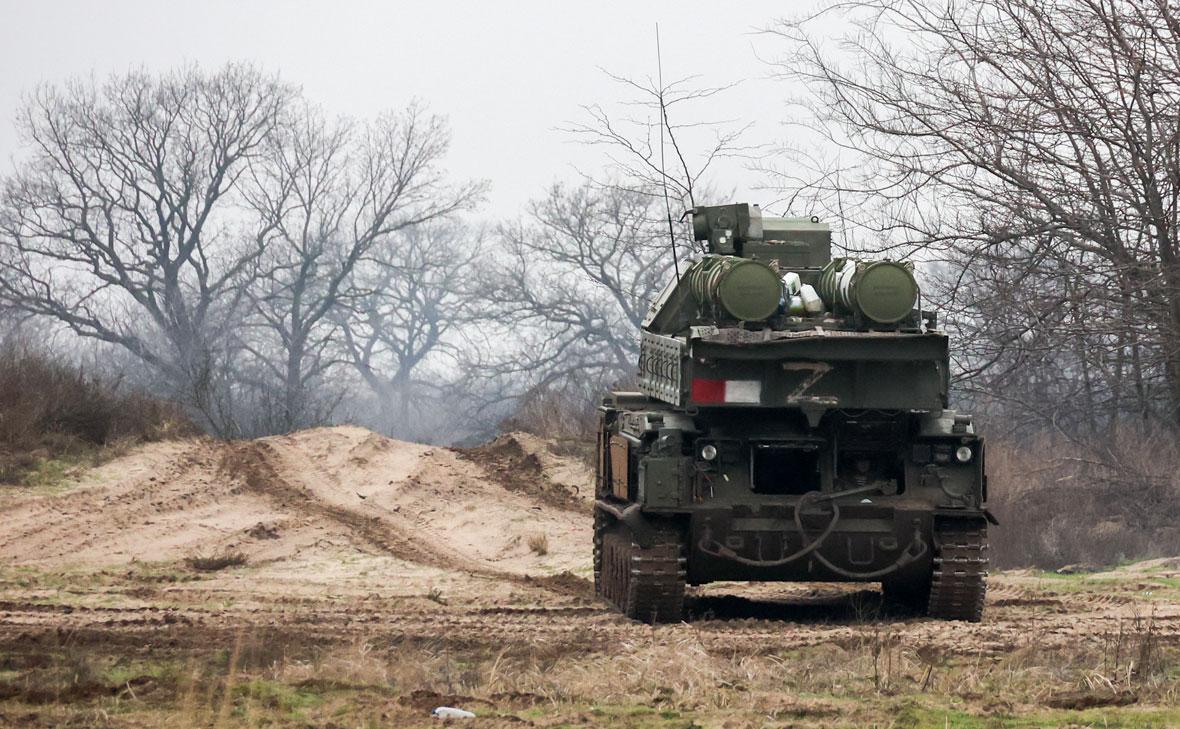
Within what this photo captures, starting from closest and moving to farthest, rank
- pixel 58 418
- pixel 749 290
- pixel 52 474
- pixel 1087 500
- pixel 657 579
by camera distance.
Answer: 1. pixel 657 579
2. pixel 749 290
3. pixel 1087 500
4. pixel 52 474
5. pixel 58 418

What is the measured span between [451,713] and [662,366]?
17.5ft

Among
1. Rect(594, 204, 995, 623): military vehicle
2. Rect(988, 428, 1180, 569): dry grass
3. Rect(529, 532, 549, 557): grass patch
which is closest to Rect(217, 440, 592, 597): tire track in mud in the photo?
Rect(529, 532, 549, 557): grass patch

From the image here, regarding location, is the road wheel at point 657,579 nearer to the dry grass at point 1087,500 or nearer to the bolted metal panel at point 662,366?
the bolted metal panel at point 662,366

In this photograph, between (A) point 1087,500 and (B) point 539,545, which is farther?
(A) point 1087,500

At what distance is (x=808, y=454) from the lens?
39.3ft

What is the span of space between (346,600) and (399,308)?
1810 inches

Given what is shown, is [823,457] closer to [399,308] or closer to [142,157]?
[142,157]

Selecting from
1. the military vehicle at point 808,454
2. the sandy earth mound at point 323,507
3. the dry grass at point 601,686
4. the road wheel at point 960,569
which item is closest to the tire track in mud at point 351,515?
the sandy earth mound at point 323,507

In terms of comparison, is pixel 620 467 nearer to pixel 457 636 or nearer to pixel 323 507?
pixel 457 636

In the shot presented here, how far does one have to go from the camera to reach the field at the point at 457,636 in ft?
25.2

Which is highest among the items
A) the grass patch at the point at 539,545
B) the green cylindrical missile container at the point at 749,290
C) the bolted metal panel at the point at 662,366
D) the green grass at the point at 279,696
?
the green cylindrical missile container at the point at 749,290

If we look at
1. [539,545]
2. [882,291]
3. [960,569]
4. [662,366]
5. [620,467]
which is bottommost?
[539,545]

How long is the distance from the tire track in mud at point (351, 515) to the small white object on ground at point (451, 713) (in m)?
7.01

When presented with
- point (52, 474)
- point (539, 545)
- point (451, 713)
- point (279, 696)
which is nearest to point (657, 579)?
point (279, 696)
